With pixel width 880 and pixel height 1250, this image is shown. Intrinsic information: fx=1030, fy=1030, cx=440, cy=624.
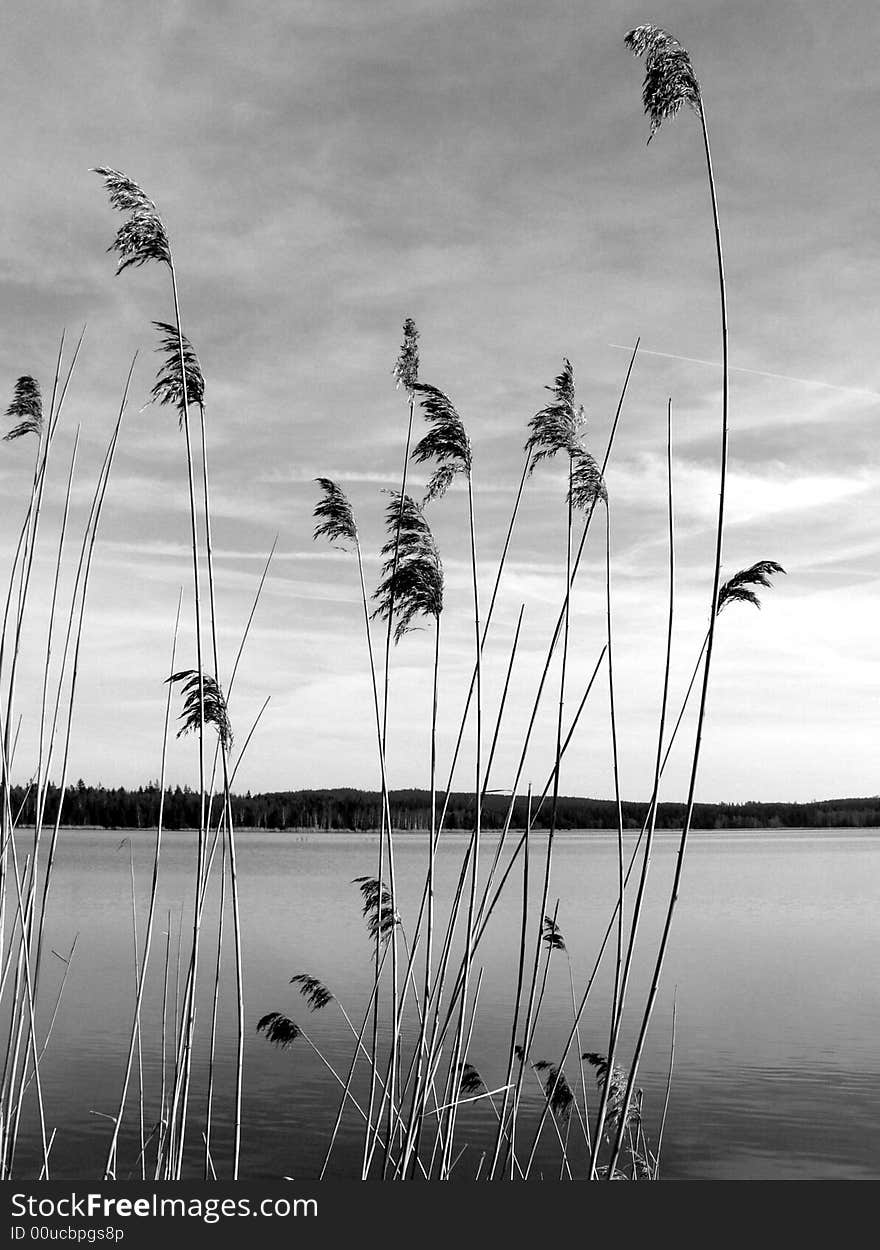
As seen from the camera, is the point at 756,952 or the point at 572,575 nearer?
the point at 572,575

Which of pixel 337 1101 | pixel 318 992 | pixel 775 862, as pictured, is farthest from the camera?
pixel 775 862

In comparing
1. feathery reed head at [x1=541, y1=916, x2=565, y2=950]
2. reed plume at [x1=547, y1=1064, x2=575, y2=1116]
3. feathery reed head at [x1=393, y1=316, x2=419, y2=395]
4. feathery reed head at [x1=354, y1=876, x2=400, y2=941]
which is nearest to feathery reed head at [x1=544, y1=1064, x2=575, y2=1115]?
reed plume at [x1=547, y1=1064, x2=575, y2=1116]

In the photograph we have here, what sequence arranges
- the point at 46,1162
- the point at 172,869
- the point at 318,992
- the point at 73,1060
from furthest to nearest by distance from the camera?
the point at 172,869 → the point at 73,1060 → the point at 318,992 → the point at 46,1162

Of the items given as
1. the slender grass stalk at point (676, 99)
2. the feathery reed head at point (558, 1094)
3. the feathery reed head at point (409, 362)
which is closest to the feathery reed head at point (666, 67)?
the slender grass stalk at point (676, 99)

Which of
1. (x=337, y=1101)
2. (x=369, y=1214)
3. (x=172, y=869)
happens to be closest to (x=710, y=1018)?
(x=337, y=1101)

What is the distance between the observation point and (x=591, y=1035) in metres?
13.3

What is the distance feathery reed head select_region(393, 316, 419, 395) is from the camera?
4.90 meters

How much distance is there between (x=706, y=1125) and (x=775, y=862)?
4656 cm

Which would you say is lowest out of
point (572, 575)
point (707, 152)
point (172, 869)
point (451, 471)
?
point (172, 869)

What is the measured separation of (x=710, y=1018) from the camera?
46.6ft

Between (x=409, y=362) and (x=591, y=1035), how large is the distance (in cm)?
1081

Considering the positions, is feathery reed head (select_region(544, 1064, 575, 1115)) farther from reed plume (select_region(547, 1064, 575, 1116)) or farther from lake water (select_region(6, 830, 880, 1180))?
lake water (select_region(6, 830, 880, 1180))

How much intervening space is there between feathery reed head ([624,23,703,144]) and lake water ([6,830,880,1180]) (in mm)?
4980

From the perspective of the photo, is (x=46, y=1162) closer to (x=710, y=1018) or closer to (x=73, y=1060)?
(x=73, y=1060)
